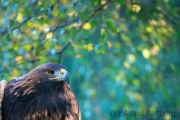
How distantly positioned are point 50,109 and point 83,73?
775cm

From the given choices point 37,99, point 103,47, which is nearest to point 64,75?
point 37,99

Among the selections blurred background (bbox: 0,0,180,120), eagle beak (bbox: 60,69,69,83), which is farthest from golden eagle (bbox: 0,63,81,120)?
blurred background (bbox: 0,0,180,120)

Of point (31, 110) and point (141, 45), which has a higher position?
point (141, 45)

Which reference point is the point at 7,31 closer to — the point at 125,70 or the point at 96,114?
the point at 125,70

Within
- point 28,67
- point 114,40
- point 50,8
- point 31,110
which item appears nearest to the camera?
point 31,110

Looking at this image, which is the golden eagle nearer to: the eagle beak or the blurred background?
the eagle beak

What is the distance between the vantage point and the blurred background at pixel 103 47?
30.4ft

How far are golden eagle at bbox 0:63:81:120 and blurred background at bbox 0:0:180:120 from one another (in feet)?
3.80

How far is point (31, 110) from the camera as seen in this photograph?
794 cm

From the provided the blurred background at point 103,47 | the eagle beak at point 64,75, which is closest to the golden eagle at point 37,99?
the eagle beak at point 64,75

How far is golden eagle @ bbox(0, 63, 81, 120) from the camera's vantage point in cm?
788

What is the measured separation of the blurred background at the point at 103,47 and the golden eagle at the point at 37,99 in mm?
1157

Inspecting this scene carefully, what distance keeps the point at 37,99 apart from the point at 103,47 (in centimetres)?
178

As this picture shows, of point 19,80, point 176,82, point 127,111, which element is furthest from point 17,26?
point 176,82
